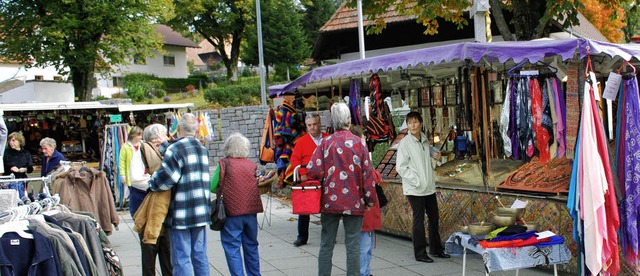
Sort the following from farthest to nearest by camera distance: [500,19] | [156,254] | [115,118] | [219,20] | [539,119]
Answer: [219,20]
[115,118]
[500,19]
[539,119]
[156,254]

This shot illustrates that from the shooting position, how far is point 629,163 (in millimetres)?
5156

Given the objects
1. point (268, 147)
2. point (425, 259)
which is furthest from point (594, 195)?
point (268, 147)

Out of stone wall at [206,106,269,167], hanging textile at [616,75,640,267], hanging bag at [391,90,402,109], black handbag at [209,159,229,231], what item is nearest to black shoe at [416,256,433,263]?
hanging textile at [616,75,640,267]

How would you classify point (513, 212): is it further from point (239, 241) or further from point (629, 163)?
point (239, 241)

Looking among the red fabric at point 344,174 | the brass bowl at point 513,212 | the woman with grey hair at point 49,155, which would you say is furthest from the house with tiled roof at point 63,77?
the brass bowl at point 513,212

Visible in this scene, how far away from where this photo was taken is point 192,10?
45469mm

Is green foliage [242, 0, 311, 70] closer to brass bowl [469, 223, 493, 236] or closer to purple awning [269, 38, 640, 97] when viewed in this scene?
purple awning [269, 38, 640, 97]

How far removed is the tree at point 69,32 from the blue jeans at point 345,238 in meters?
22.9

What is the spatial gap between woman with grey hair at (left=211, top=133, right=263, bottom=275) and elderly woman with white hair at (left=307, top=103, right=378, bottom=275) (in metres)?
0.64

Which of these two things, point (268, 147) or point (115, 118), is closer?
point (268, 147)

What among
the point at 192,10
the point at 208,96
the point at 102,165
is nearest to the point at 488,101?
the point at 102,165

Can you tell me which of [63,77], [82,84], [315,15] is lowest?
[82,84]

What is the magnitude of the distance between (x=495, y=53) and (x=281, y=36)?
37160 millimetres

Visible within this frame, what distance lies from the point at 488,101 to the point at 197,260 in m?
3.92
